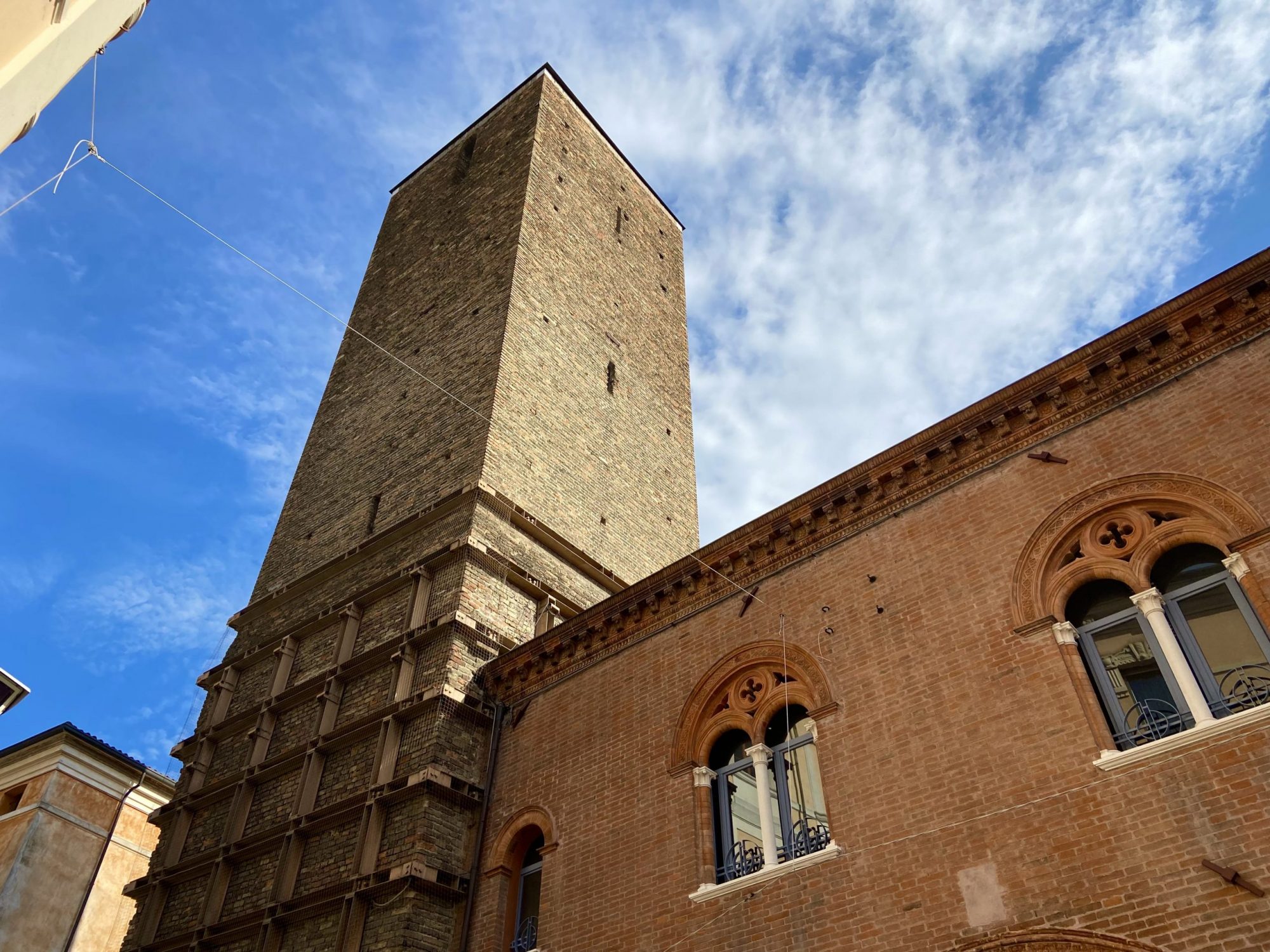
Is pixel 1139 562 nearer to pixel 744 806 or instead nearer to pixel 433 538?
pixel 744 806

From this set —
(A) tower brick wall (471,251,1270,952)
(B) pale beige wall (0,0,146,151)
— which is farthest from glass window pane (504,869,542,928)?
(B) pale beige wall (0,0,146,151)

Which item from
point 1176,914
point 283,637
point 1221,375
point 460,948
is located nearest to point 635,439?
point 283,637

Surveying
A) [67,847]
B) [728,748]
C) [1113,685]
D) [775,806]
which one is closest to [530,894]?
[728,748]

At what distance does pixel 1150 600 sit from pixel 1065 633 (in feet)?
2.55

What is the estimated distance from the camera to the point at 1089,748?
861cm

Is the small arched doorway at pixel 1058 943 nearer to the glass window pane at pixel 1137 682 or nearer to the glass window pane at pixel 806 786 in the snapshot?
the glass window pane at pixel 1137 682

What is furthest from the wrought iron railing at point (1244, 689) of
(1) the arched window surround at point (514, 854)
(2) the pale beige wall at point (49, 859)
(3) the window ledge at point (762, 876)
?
(2) the pale beige wall at point (49, 859)

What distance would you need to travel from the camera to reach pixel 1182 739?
8195mm

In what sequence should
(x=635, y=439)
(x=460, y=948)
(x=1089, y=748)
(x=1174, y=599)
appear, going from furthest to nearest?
(x=635, y=439)
(x=460, y=948)
(x=1174, y=599)
(x=1089, y=748)

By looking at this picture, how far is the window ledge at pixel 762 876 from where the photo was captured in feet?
31.8

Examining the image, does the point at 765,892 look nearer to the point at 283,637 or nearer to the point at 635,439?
the point at 283,637

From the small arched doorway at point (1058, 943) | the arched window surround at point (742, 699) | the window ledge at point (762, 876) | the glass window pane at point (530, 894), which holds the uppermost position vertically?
the arched window surround at point (742, 699)

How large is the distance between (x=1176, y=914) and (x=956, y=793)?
1.98 m

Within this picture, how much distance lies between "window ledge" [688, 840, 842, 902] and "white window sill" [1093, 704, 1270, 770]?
261cm
